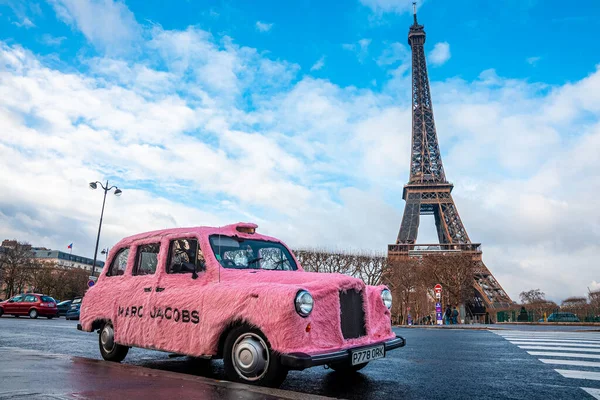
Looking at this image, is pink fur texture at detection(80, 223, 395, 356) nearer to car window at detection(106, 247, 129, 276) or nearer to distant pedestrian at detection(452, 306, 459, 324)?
car window at detection(106, 247, 129, 276)

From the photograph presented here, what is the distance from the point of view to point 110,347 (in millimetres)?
6484

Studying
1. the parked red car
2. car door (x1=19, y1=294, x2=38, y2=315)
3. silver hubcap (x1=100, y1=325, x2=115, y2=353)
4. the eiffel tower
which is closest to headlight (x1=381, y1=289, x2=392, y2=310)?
silver hubcap (x1=100, y1=325, x2=115, y2=353)

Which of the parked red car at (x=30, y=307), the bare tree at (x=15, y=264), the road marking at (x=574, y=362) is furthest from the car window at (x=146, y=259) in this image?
the bare tree at (x=15, y=264)

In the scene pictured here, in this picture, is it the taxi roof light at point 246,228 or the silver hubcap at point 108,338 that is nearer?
the taxi roof light at point 246,228

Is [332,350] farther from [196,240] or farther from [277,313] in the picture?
[196,240]

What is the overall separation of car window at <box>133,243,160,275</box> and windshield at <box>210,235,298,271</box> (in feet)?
3.28

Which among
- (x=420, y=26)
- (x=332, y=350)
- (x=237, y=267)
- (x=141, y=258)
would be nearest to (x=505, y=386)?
(x=332, y=350)

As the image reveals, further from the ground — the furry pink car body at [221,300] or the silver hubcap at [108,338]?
the furry pink car body at [221,300]

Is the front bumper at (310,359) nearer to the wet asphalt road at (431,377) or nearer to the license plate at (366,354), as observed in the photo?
the license plate at (366,354)

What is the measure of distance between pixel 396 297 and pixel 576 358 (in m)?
38.5

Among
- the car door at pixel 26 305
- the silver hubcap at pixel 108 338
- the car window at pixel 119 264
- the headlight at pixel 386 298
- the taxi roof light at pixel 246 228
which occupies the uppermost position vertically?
the taxi roof light at pixel 246 228

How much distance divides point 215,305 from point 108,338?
8.38 ft

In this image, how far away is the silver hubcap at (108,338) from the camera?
6.47 meters

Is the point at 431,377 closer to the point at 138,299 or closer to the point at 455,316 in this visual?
the point at 138,299
